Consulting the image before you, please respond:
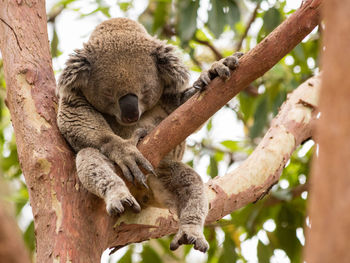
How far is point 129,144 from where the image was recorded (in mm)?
3215

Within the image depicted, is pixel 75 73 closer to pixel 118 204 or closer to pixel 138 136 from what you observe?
pixel 138 136

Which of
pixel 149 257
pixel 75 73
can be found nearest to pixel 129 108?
pixel 75 73

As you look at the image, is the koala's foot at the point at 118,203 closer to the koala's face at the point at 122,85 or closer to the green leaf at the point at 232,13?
the koala's face at the point at 122,85

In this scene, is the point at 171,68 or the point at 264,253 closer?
the point at 171,68

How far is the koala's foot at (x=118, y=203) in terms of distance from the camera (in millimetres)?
2857

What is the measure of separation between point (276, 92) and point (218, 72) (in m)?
2.33

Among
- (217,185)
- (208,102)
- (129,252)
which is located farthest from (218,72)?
(129,252)

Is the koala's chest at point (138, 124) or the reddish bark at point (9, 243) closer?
the reddish bark at point (9, 243)

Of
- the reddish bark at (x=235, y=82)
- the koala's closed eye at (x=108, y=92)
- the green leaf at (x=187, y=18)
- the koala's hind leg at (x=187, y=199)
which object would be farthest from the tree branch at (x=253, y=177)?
the green leaf at (x=187, y=18)

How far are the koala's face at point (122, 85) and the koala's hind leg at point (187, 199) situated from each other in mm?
473

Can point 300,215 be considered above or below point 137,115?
below

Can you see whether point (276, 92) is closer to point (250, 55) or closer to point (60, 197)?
point (250, 55)

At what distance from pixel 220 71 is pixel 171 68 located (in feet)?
2.62

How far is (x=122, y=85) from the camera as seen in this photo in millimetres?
3523
